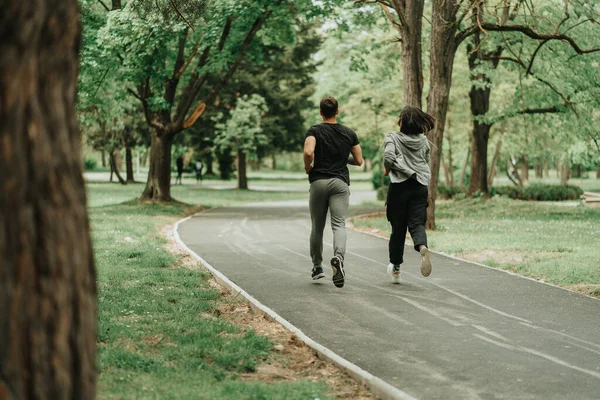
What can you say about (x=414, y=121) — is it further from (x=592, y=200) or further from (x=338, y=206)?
(x=592, y=200)

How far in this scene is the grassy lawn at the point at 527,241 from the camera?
10.8m

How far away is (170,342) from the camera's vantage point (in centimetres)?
644

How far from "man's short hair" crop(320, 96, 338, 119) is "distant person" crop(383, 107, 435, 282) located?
2.39 ft

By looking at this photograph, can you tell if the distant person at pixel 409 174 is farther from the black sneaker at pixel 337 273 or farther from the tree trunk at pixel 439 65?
the tree trunk at pixel 439 65

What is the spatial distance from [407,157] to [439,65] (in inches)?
336

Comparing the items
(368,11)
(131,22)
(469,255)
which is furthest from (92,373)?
(368,11)

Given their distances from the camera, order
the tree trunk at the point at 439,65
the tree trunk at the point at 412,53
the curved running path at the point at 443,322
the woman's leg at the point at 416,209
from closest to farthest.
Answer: the curved running path at the point at 443,322 → the woman's leg at the point at 416,209 → the tree trunk at the point at 439,65 → the tree trunk at the point at 412,53

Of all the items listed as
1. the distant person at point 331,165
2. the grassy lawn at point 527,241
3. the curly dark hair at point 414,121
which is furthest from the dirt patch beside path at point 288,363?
the grassy lawn at point 527,241

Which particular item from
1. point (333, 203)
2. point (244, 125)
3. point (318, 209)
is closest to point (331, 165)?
point (333, 203)

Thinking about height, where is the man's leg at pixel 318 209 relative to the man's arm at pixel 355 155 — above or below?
below

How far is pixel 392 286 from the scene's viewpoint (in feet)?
31.7

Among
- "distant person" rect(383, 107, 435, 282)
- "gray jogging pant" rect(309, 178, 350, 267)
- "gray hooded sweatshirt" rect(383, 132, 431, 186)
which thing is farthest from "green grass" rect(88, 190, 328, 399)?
"gray hooded sweatshirt" rect(383, 132, 431, 186)

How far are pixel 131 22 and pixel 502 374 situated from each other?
16254mm

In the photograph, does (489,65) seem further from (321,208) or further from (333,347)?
(333,347)
